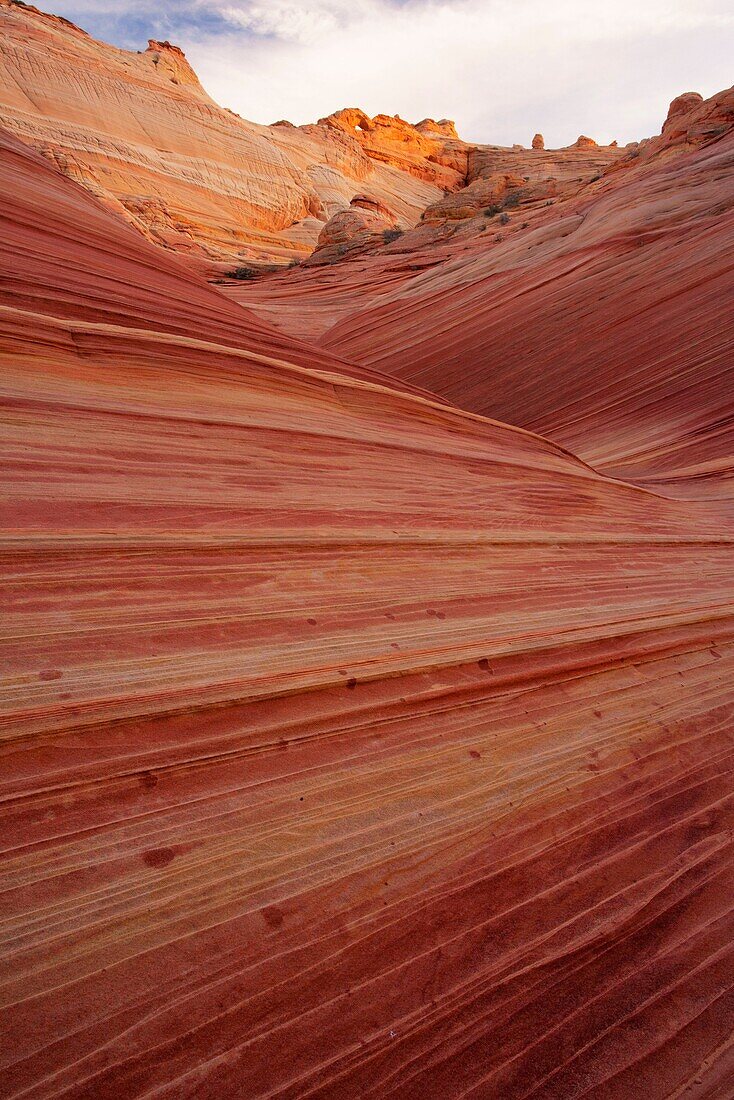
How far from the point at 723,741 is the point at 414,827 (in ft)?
2.10

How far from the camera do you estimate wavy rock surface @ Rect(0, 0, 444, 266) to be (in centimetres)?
1884

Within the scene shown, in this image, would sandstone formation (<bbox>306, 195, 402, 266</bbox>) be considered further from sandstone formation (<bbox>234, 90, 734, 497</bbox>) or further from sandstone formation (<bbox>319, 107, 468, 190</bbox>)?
sandstone formation (<bbox>319, 107, 468, 190</bbox>)

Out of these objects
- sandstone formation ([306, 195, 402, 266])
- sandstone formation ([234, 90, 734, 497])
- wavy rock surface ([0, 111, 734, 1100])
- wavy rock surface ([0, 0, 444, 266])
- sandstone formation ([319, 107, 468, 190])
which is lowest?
wavy rock surface ([0, 111, 734, 1100])

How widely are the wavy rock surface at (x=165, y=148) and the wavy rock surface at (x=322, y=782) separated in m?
15.9

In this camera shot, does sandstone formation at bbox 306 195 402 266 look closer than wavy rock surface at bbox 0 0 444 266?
Yes

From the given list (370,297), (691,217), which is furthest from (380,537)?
(370,297)

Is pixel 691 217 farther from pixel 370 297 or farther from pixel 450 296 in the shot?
pixel 370 297

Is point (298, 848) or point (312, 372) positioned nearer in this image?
point (298, 848)

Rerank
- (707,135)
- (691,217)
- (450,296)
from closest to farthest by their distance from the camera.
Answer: (691,217) → (450,296) → (707,135)

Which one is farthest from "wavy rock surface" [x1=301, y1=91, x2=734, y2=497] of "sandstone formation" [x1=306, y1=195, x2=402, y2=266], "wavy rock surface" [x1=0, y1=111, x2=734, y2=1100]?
"sandstone formation" [x1=306, y1=195, x2=402, y2=266]

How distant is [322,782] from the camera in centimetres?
84

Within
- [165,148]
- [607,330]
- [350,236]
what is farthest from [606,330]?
[165,148]

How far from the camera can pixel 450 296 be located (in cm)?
680

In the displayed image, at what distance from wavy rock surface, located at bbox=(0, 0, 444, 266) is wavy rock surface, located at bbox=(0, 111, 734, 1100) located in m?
15.9
